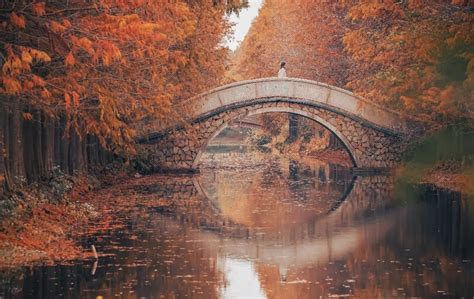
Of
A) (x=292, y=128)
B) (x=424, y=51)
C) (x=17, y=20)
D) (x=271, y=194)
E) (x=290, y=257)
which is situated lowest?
(x=290, y=257)

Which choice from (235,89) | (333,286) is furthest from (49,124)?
(235,89)

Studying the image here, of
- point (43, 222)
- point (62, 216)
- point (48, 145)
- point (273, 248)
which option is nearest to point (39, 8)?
point (43, 222)

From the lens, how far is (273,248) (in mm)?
15742

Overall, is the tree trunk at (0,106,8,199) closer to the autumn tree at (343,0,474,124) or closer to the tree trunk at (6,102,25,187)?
the tree trunk at (6,102,25,187)

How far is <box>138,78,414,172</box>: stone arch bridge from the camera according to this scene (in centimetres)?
3266

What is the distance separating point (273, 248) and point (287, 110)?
1799cm

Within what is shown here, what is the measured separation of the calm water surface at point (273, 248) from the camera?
474 inches

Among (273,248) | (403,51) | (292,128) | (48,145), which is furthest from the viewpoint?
(292,128)

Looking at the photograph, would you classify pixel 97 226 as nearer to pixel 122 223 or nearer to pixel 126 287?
pixel 122 223

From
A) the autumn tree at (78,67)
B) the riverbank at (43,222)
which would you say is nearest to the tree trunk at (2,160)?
the autumn tree at (78,67)

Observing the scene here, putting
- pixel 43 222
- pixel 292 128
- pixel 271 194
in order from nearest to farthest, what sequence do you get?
pixel 43 222 → pixel 271 194 → pixel 292 128

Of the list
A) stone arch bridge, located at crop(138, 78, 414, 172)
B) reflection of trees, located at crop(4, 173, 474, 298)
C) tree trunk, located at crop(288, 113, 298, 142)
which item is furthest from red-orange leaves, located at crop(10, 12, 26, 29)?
tree trunk, located at crop(288, 113, 298, 142)

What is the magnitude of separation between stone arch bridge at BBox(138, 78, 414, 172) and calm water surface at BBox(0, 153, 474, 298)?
6190mm

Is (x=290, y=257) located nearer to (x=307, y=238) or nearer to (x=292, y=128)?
(x=307, y=238)
